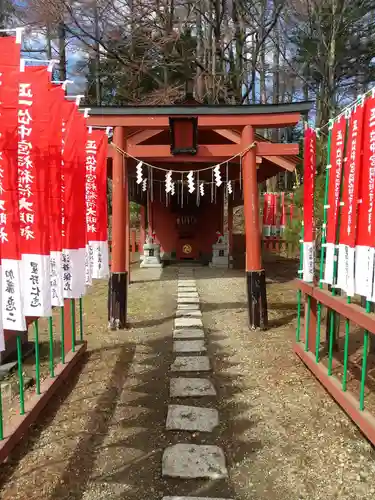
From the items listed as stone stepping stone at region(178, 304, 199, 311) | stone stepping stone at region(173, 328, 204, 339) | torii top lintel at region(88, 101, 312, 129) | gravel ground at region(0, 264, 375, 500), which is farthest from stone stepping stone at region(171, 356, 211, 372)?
torii top lintel at region(88, 101, 312, 129)

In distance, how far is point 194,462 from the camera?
3.16 metres

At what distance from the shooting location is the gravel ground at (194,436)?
2910 mm

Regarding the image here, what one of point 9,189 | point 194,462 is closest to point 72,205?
point 9,189

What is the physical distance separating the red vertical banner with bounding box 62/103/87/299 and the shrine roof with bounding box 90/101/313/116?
216cm

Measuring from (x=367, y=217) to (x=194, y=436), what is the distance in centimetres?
244

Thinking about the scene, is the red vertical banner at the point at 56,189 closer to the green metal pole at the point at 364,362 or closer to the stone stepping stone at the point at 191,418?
the stone stepping stone at the point at 191,418

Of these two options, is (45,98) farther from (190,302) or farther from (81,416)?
(190,302)

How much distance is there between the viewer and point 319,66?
17.7 metres

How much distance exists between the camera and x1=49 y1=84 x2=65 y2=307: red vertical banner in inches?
146

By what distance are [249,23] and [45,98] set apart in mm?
17009

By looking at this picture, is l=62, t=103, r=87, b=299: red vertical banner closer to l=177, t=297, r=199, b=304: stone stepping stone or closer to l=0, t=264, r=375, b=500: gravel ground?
l=0, t=264, r=375, b=500: gravel ground

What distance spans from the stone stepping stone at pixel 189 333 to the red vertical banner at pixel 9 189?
379cm

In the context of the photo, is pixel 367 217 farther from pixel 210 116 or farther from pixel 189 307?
pixel 189 307

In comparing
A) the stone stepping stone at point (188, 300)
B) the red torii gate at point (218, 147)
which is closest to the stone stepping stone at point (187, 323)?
the red torii gate at point (218, 147)
